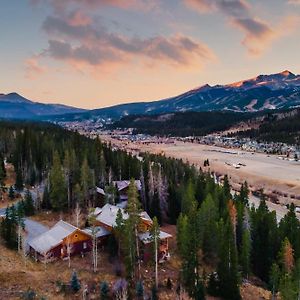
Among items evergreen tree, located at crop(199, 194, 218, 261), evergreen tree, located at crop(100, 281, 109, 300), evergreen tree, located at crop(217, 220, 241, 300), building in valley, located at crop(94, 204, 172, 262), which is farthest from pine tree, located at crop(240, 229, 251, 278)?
evergreen tree, located at crop(100, 281, 109, 300)

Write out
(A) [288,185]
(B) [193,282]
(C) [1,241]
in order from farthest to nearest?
(A) [288,185]
(C) [1,241]
(B) [193,282]

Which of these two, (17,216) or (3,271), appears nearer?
(3,271)

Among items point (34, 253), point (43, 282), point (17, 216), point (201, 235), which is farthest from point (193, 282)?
point (17, 216)

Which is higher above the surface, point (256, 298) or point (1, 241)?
point (1, 241)

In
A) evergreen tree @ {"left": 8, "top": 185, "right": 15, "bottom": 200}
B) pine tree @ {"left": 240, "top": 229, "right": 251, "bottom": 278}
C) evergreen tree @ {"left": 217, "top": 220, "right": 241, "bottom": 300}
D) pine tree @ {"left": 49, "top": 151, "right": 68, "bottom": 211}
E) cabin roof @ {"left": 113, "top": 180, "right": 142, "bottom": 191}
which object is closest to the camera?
evergreen tree @ {"left": 217, "top": 220, "right": 241, "bottom": 300}

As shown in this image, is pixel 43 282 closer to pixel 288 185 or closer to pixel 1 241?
pixel 1 241

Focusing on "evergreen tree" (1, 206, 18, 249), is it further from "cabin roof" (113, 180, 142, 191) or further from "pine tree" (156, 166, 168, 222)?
"cabin roof" (113, 180, 142, 191)

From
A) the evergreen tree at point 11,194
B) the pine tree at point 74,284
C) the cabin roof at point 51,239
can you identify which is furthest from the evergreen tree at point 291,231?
the evergreen tree at point 11,194
